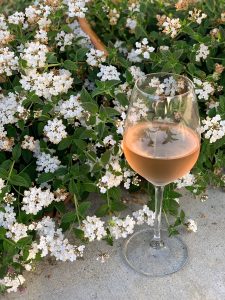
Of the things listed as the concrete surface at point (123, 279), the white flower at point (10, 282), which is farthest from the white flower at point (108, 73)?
the white flower at point (10, 282)

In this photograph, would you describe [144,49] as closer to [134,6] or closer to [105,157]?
[134,6]

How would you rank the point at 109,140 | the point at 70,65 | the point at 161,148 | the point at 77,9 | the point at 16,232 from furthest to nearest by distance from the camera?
the point at 77,9 < the point at 70,65 < the point at 109,140 < the point at 16,232 < the point at 161,148

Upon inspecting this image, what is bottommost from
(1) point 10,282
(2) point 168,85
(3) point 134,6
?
(1) point 10,282

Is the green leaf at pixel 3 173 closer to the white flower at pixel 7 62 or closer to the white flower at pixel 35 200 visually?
the white flower at pixel 35 200

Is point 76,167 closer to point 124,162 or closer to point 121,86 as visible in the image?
point 124,162

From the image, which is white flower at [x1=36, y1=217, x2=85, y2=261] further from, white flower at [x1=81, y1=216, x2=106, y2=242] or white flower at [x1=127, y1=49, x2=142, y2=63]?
white flower at [x1=127, y1=49, x2=142, y2=63]

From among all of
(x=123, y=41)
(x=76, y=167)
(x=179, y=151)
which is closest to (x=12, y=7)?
(x=123, y=41)

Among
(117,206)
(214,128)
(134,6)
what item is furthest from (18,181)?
(134,6)
